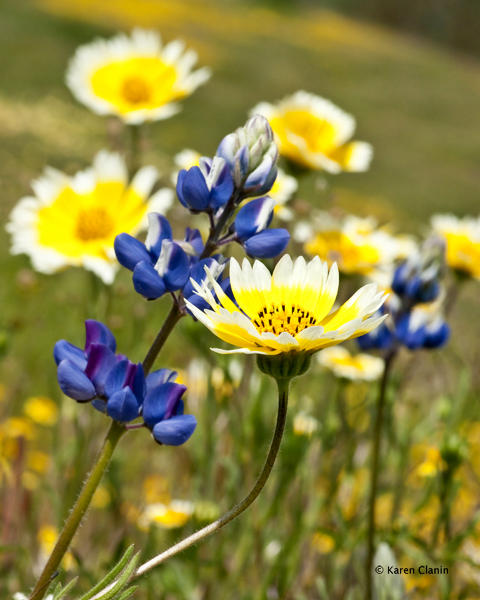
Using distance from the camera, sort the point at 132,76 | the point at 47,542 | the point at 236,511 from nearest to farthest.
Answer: the point at 236,511 → the point at 47,542 → the point at 132,76

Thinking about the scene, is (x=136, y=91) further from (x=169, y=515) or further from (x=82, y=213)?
(x=169, y=515)

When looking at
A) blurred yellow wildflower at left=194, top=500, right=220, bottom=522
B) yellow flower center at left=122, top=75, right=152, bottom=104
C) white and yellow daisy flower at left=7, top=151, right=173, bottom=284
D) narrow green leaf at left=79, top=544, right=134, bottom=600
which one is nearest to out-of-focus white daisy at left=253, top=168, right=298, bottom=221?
white and yellow daisy flower at left=7, top=151, right=173, bottom=284

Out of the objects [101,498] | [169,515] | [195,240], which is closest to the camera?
[195,240]

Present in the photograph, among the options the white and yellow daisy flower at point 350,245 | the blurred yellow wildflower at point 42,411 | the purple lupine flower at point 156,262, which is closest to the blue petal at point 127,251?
the purple lupine flower at point 156,262

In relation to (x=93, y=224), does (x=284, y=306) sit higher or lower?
higher

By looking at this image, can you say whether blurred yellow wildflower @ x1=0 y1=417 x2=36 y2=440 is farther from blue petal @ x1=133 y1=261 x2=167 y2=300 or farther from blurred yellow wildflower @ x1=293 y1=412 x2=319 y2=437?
blue petal @ x1=133 y1=261 x2=167 y2=300

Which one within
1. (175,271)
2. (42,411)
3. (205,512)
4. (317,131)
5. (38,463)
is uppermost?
(175,271)

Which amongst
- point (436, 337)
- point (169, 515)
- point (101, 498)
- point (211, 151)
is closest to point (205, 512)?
point (169, 515)
